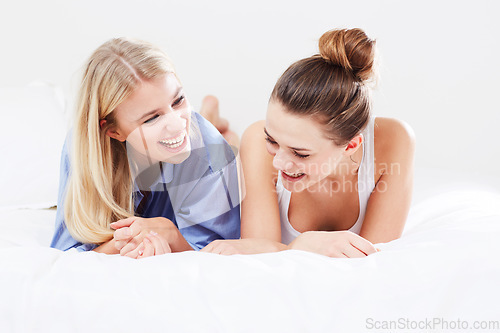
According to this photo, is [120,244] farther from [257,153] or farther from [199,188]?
[257,153]

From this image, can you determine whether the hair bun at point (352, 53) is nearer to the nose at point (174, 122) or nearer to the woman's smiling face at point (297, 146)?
the woman's smiling face at point (297, 146)

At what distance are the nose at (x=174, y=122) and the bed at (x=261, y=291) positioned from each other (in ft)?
1.23

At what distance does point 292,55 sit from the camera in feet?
7.12

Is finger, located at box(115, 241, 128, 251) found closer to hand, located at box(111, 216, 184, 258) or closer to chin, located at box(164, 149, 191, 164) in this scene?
hand, located at box(111, 216, 184, 258)

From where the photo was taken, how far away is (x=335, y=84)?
107 centimetres

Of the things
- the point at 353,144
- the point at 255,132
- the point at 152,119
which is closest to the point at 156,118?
the point at 152,119

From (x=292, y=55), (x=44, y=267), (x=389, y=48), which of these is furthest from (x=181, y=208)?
(x=389, y=48)

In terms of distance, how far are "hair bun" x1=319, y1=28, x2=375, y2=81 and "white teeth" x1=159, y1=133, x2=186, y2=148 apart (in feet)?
1.24

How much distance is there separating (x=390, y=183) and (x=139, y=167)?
625 millimetres

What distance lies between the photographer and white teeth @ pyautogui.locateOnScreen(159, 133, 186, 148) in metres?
1.26

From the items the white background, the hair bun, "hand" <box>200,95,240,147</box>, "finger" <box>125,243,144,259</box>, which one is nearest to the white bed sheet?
"finger" <box>125,243,144,259</box>

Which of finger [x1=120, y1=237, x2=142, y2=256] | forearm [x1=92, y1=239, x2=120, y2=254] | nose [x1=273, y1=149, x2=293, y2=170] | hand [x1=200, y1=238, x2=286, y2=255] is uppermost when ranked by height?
nose [x1=273, y1=149, x2=293, y2=170]

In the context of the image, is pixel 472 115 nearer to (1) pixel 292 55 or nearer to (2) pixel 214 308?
(1) pixel 292 55

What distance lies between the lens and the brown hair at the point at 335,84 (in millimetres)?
1072
